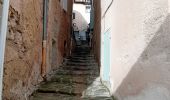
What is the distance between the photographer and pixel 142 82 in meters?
4.59

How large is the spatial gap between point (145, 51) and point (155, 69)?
1.19 ft

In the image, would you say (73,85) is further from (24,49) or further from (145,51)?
(145,51)

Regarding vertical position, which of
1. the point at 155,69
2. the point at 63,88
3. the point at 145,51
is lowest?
the point at 63,88

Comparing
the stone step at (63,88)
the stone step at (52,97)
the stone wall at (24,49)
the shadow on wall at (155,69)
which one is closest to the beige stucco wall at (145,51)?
the shadow on wall at (155,69)

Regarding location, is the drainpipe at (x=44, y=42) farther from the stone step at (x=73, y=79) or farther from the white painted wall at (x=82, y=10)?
the white painted wall at (x=82, y=10)

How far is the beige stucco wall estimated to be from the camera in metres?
4.36

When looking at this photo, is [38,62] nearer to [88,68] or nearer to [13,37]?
[13,37]

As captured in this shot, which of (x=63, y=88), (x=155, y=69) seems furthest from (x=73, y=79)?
(x=155, y=69)

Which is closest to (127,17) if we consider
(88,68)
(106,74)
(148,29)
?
(148,29)

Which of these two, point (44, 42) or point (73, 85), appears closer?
point (44, 42)

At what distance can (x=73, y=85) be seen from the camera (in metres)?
8.55

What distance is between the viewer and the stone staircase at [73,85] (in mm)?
7229

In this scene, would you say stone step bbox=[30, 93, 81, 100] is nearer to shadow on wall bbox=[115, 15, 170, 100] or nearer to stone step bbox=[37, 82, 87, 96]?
stone step bbox=[37, 82, 87, 96]

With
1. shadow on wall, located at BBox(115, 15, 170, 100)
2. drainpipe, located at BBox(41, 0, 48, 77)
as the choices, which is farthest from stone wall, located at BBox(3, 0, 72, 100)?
shadow on wall, located at BBox(115, 15, 170, 100)
